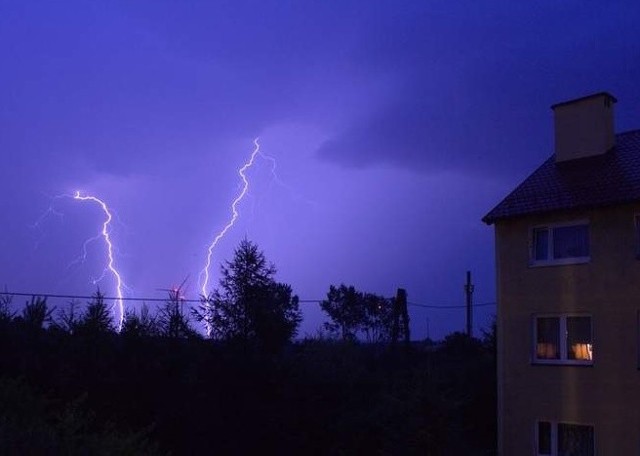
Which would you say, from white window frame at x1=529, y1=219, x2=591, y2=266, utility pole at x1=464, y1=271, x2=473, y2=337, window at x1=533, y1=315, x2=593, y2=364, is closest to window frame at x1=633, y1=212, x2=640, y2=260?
white window frame at x1=529, y1=219, x2=591, y2=266

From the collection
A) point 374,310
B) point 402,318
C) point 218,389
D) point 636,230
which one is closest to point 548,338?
point 636,230

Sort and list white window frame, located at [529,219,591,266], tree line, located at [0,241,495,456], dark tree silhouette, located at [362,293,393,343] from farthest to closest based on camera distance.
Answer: dark tree silhouette, located at [362,293,393,343] < white window frame, located at [529,219,591,266] < tree line, located at [0,241,495,456]

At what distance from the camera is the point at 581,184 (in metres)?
21.7

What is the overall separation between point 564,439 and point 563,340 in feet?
8.21

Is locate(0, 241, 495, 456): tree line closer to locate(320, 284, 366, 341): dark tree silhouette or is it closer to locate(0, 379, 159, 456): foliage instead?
locate(0, 379, 159, 456): foliage

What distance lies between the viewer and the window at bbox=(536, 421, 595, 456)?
67.5ft

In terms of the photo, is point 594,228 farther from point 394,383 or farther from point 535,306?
point 394,383

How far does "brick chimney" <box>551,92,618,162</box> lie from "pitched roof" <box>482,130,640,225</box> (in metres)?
0.25

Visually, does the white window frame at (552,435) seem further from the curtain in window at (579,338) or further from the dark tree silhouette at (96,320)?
the dark tree silhouette at (96,320)

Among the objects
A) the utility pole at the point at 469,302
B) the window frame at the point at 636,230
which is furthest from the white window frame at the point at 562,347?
the utility pole at the point at 469,302

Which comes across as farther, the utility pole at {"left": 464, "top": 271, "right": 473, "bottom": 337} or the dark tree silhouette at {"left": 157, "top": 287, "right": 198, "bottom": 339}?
the utility pole at {"left": 464, "top": 271, "right": 473, "bottom": 337}

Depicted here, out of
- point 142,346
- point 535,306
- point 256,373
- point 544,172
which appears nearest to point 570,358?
point 535,306

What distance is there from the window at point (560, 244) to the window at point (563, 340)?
4.91 feet

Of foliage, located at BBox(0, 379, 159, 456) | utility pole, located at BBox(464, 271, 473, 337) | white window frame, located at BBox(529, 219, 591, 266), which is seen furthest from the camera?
utility pole, located at BBox(464, 271, 473, 337)
